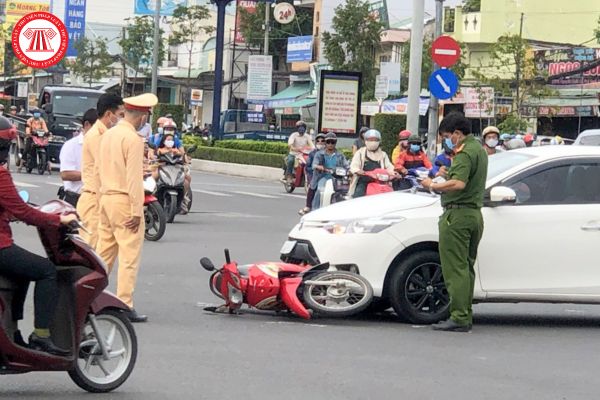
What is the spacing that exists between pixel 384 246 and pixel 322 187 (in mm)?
11162

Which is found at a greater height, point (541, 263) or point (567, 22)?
point (567, 22)

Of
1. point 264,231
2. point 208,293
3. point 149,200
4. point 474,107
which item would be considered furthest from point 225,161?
point 208,293

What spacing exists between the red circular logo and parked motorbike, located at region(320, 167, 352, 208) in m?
6.83

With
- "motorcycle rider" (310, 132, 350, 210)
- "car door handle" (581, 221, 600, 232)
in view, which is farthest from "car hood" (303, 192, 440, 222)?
"motorcycle rider" (310, 132, 350, 210)

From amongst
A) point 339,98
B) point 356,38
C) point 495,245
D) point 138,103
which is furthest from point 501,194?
point 356,38

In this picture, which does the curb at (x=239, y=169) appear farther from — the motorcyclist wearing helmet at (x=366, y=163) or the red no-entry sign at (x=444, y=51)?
the motorcyclist wearing helmet at (x=366, y=163)

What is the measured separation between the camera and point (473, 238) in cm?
1109

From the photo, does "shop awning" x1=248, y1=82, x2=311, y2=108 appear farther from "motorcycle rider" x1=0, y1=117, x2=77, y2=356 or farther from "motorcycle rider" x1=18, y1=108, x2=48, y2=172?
"motorcycle rider" x1=0, y1=117, x2=77, y2=356

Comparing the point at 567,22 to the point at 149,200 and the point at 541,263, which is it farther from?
the point at 541,263

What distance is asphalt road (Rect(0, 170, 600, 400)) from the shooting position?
828 centimetres

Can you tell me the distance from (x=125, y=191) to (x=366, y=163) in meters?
8.65

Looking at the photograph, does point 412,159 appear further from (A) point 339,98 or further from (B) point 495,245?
(A) point 339,98

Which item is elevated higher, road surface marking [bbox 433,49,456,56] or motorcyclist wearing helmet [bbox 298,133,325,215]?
road surface marking [bbox 433,49,456,56]

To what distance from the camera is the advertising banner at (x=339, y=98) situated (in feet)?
102
